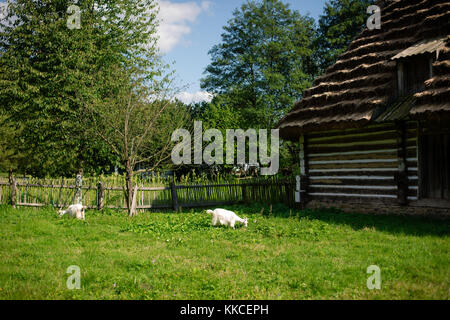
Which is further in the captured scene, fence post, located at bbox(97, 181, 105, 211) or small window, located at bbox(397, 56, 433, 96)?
fence post, located at bbox(97, 181, 105, 211)

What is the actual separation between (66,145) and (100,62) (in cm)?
460

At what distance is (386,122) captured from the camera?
9.60m

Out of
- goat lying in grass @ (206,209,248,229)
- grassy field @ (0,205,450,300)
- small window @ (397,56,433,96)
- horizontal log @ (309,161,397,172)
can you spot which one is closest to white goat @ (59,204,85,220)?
grassy field @ (0,205,450,300)

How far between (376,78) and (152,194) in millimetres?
8729

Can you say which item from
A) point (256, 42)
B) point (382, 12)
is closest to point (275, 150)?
point (256, 42)

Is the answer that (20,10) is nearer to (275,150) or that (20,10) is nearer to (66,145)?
(66,145)

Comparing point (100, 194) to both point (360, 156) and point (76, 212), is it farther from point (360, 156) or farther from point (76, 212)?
point (360, 156)

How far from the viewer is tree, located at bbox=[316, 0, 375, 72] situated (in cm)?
2492

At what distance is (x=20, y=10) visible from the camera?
52.9 ft

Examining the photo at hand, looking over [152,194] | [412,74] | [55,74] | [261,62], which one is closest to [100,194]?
[152,194]

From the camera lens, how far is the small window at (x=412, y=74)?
31.3 feet

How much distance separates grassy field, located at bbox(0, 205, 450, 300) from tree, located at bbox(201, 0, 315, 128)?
18.5 metres

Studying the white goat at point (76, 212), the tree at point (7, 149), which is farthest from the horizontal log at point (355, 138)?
the tree at point (7, 149)

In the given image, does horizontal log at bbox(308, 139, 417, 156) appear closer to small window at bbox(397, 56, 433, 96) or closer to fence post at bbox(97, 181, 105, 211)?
small window at bbox(397, 56, 433, 96)
